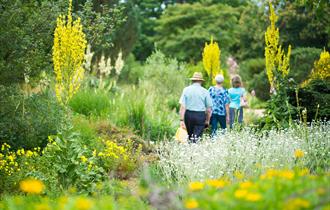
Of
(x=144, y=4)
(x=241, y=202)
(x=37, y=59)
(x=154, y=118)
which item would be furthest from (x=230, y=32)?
(x=241, y=202)

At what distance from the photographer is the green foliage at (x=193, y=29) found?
29922 millimetres

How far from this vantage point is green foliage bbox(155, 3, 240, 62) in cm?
2992

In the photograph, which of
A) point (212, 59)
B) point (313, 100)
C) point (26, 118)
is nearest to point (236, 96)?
point (313, 100)

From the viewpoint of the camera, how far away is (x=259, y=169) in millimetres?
5891

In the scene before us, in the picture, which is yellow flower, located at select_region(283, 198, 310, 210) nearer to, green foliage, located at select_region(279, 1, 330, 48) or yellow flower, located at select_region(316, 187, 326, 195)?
yellow flower, located at select_region(316, 187, 326, 195)

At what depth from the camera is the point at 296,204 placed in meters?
2.62

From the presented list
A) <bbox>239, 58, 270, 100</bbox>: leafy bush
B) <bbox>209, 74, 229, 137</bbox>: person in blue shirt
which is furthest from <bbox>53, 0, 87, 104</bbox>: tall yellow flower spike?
<bbox>239, 58, 270, 100</bbox>: leafy bush

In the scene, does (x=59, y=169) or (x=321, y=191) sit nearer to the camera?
(x=321, y=191)

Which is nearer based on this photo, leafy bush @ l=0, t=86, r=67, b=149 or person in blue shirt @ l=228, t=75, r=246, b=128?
leafy bush @ l=0, t=86, r=67, b=149

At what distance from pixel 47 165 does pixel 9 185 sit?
1.76 ft

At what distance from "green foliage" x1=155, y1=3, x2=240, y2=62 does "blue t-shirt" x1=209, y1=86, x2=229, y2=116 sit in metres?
19.1

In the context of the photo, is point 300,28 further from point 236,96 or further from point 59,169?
point 59,169

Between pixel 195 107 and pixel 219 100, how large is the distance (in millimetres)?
1094

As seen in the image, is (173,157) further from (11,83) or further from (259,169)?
(11,83)
